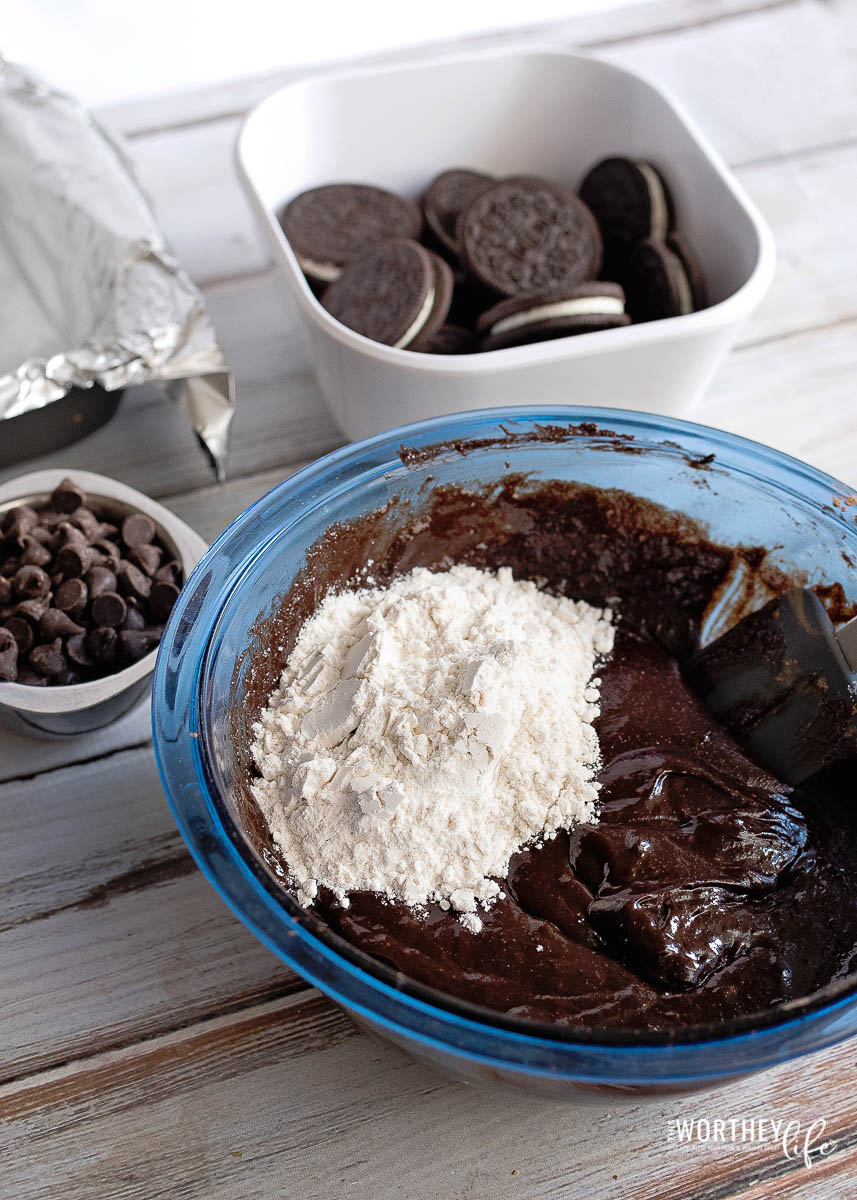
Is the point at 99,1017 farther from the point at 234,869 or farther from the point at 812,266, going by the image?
the point at 812,266

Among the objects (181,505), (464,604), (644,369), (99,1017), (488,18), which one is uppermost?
(488,18)

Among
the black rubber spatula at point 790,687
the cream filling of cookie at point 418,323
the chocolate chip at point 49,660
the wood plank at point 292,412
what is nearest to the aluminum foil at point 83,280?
the wood plank at point 292,412

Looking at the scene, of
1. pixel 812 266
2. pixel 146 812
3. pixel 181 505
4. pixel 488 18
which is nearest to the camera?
pixel 146 812

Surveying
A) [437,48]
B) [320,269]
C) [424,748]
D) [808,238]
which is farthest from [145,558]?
[437,48]

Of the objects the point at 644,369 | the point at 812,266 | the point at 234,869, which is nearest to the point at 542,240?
the point at 644,369

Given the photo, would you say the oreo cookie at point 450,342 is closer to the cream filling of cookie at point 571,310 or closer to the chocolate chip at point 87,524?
the cream filling of cookie at point 571,310

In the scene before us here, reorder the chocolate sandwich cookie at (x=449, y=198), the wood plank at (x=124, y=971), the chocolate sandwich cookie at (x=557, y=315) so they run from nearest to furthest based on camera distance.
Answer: the wood plank at (x=124, y=971), the chocolate sandwich cookie at (x=557, y=315), the chocolate sandwich cookie at (x=449, y=198)

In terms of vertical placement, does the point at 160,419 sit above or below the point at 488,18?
below
